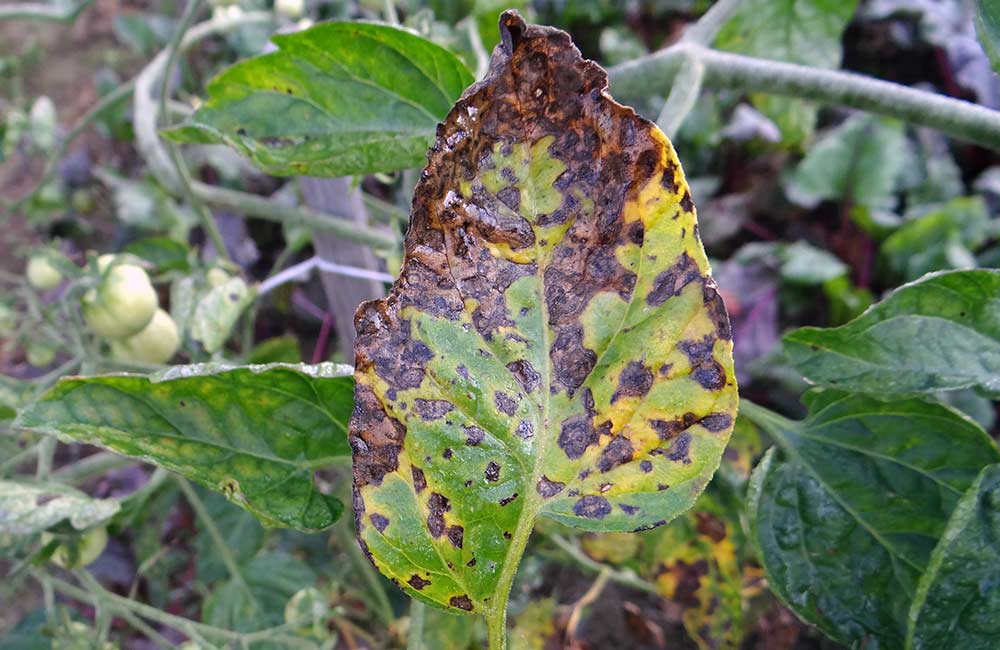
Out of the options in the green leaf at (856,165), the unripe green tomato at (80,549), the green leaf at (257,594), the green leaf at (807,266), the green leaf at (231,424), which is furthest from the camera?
the green leaf at (856,165)

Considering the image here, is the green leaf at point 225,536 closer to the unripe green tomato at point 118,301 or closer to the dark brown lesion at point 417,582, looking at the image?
the unripe green tomato at point 118,301

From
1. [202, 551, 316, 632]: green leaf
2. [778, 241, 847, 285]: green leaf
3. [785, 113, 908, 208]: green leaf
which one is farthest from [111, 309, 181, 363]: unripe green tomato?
[785, 113, 908, 208]: green leaf

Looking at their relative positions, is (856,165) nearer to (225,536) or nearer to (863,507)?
(863,507)

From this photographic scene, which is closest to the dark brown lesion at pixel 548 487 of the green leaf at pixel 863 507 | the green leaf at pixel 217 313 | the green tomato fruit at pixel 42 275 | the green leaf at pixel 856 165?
the green leaf at pixel 863 507

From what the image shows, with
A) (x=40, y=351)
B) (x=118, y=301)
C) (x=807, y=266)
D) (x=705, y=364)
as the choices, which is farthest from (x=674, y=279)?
(x=807, y=266)

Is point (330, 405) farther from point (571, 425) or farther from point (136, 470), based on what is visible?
point (136, 470)
